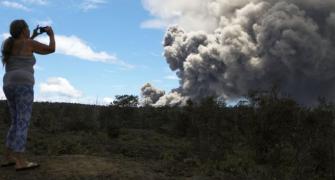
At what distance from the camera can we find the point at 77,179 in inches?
319

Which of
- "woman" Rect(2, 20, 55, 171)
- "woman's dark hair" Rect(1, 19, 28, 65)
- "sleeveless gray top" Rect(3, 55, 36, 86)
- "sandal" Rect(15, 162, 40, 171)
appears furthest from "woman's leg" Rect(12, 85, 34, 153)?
"woman's dark hair" Rect(1, 19, 28, 65)

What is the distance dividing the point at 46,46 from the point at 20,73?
0.55 metres

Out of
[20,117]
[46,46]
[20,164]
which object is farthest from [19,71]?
[20,164]

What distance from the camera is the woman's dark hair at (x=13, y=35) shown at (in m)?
8.05

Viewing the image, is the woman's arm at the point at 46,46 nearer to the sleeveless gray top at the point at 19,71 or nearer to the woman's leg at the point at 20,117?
the sleeveless gray top at the point at 19,71

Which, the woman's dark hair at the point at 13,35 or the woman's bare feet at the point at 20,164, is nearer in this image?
the woman's dark hair at the point at 13,35

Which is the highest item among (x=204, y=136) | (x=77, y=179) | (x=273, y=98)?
(x=273, y=98)

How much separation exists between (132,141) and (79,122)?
620cm

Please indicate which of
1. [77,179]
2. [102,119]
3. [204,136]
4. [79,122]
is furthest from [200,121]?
[102,119]

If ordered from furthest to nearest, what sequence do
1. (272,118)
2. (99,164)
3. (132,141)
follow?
(132,141) < (272,118) < (99,164)

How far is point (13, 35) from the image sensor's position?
26.7ft

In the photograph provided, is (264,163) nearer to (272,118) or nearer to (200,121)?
(272,118)

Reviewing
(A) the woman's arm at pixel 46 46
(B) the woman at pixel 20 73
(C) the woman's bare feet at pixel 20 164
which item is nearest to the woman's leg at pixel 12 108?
(B) the woman at pixel 20 73

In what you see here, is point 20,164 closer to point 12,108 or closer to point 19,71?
point 12,108
